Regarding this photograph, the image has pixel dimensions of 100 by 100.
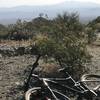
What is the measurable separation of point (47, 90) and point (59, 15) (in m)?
13.8

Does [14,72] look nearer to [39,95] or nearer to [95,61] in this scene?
[95,61]

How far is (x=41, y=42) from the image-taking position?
12477mm

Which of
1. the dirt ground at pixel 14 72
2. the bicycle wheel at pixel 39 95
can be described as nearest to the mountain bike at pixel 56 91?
the bicycle wheel at pixel 39 95

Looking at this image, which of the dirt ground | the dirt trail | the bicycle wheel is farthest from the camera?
the dirt trail

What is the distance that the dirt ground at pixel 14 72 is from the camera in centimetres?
1051

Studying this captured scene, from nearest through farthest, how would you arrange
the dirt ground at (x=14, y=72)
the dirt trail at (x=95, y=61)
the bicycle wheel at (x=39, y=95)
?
the bicycle wheel at (x=39, y=95), the dirt ground at (x=14, y=72), the dirt trail at (x=95, y=61)

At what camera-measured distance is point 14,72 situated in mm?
13484

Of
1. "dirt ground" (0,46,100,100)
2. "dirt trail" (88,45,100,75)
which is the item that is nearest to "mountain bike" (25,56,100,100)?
"dirt ground" (0,46,100,100)

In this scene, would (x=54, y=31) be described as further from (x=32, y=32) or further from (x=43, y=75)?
(x=32, y=32)

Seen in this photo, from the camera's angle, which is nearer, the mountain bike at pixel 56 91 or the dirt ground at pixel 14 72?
the mountain bike at pixel 56 91

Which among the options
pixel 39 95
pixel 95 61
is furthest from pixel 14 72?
pixel 39 95

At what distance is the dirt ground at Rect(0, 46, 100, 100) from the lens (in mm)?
10508

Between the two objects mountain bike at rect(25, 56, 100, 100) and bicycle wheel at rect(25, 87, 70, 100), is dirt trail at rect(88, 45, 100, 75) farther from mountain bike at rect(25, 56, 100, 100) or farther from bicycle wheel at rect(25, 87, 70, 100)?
bicycle wheel at rect(25, 87, 70, 100)

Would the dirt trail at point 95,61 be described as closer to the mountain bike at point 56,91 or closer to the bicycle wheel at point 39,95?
the mountain bike at point 56,91
